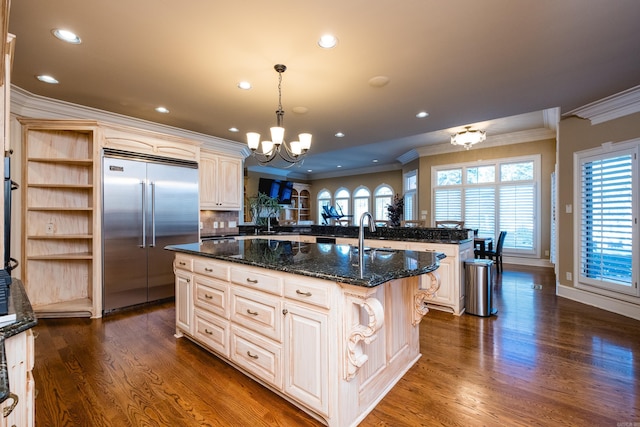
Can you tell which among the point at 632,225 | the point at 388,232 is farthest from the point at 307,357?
the point at 632,225

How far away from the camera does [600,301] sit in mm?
3881

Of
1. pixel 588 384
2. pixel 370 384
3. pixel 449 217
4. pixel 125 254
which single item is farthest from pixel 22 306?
pixel 449 217

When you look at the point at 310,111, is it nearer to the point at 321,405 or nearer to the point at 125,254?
the point at 125,254

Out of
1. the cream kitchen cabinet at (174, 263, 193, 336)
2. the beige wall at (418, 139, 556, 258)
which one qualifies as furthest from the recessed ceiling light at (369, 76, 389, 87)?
the beige wall at (418, 139, 556, 258)

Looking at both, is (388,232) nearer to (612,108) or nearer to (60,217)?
(612,108)

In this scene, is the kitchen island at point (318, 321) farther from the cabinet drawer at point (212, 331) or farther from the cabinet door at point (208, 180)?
the cabinet door at point (208, 180)

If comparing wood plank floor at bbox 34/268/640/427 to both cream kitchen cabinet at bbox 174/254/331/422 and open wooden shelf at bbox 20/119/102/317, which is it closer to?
cream kitchen cabinet at bbox 174/254/331/422

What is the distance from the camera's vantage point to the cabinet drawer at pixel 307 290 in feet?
5.63

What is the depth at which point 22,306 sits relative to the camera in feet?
3.97

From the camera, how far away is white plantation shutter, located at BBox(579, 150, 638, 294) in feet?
11.8

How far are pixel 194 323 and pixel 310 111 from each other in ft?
9.35

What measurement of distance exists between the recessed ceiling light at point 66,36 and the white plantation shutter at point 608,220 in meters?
5.81

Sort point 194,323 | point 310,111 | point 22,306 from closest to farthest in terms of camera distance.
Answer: point 22,306 < point 194,323 < point 310,111

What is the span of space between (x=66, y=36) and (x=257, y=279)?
7.84ft
